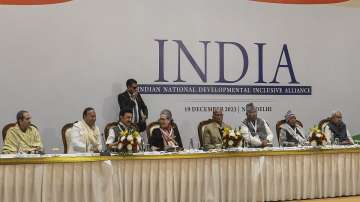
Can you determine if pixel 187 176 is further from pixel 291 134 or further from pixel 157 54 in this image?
pixel 157 54

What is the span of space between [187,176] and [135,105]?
259 cm

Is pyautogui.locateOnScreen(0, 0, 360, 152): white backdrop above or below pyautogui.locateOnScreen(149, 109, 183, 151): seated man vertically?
above

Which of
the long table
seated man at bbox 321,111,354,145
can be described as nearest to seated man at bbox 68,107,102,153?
the long table

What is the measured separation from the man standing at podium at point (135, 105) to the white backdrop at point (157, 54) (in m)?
0.30

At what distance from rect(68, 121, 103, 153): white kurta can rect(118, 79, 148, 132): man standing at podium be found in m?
1.61

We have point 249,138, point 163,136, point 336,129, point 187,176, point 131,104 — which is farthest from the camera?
point 131,104

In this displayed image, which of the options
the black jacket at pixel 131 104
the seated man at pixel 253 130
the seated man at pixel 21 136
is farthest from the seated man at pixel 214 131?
the seated man at pixel 21 136

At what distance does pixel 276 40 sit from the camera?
29.9ft

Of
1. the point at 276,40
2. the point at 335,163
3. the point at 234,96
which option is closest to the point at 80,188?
the point at 335,163

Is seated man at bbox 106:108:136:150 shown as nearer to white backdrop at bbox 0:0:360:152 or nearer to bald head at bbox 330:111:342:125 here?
white backdrop at bbox 0:0:360:152

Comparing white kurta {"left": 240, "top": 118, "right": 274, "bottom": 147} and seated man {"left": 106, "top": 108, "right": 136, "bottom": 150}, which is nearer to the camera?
seated man {"left": 106, "top": 108, "right": 136, "bottom": 150}

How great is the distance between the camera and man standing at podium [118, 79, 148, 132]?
7.96 m

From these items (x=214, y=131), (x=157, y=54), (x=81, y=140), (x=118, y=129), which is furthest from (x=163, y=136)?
(x=157, y=54)

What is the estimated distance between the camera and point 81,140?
6223 mm
